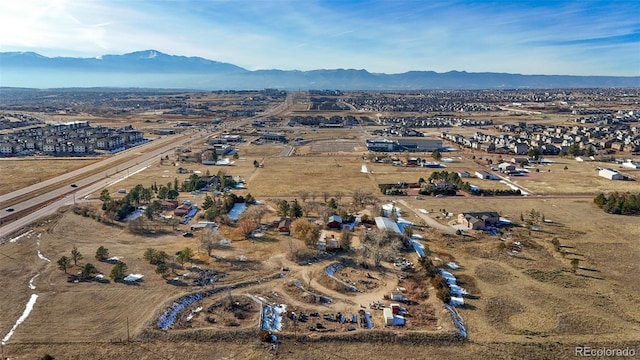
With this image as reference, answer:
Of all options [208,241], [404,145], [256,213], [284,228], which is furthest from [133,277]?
[404,145]

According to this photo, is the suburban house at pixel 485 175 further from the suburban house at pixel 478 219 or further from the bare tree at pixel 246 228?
the bare tree at pixel 246 228

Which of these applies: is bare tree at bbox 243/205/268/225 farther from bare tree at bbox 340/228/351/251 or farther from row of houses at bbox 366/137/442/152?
row of houses at bbox 366/137/442/152

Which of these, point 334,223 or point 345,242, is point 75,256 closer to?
point 345,242

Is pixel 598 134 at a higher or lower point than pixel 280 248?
higher

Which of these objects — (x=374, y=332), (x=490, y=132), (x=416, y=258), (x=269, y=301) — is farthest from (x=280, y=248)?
(x=490, y=132)

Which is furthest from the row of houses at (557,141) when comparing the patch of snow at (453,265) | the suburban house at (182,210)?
the suburban house at (182,210)

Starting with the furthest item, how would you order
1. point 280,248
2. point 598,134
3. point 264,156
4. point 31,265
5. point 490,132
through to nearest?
point 490,132, point 598,134, point 264,156, point 280,248, point 31,265

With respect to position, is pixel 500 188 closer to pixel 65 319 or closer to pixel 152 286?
pixel 152 286

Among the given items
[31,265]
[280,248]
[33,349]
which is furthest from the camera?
[280,248]
